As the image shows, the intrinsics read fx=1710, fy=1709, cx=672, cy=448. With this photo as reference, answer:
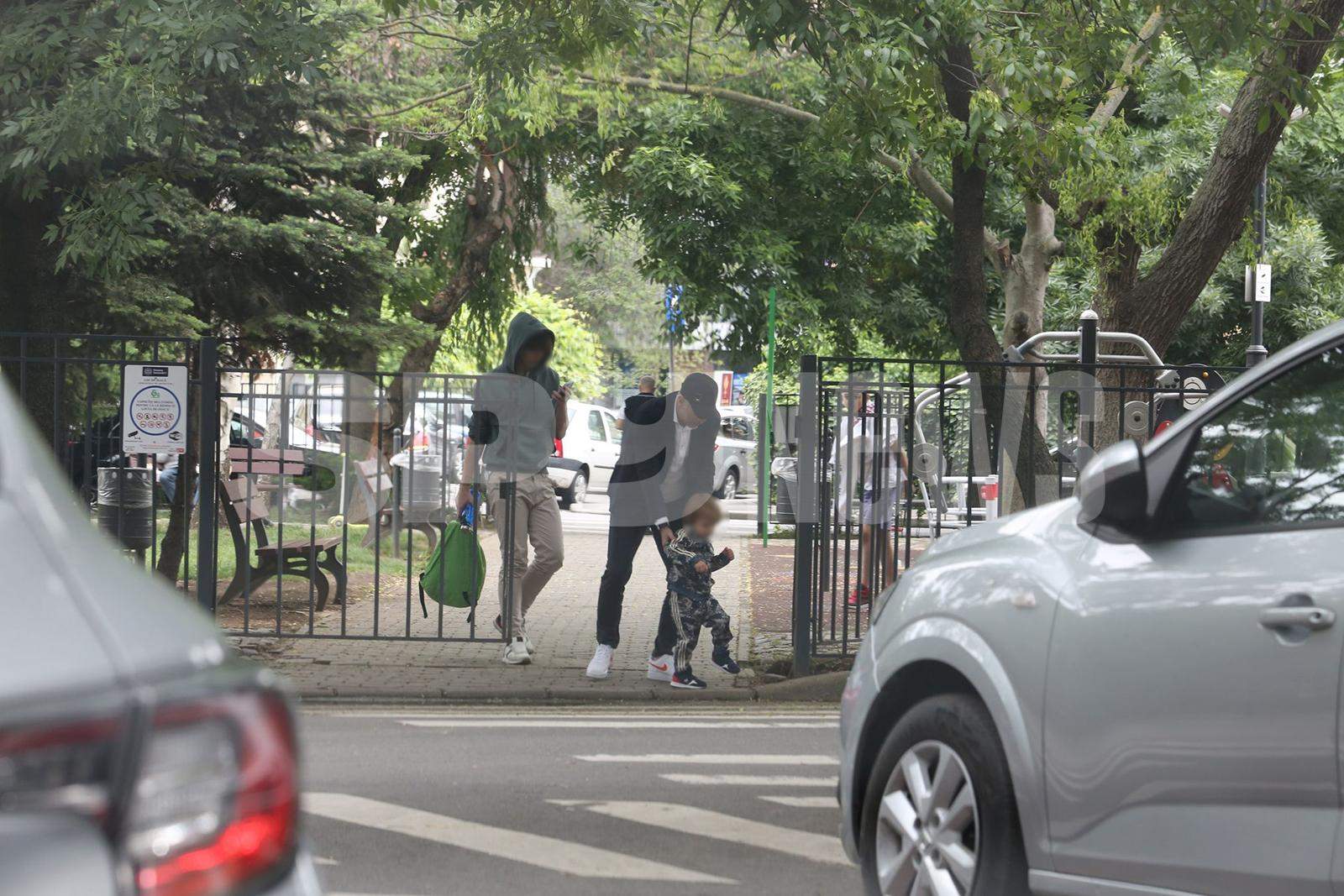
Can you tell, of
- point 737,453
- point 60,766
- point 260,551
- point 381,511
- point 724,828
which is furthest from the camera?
point 737,453

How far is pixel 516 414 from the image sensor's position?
10.0 m

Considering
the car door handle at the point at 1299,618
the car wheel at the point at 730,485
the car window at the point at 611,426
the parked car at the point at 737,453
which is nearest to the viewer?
the car door handle at the point at 1299,618

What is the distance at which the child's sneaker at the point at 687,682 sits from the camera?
966cm

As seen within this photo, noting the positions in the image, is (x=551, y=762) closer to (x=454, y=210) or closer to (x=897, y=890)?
(x=897, y=890)

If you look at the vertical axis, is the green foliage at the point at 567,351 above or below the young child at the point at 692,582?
above

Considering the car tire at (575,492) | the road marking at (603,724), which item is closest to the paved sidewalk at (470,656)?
the road marking at (603,724)

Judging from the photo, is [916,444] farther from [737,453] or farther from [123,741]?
[737,453]

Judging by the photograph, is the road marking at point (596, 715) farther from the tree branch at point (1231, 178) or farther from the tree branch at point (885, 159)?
the tree branch at point (885, 159)

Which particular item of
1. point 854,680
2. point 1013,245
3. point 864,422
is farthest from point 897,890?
point 1013,245

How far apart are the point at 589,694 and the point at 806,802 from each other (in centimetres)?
323

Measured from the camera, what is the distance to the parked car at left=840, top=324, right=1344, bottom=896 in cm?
323

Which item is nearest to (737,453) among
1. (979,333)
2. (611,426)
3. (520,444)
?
(611,426)

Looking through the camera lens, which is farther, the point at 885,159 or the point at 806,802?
the point at 885,159

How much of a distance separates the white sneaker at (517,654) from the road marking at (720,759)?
9.98ft
